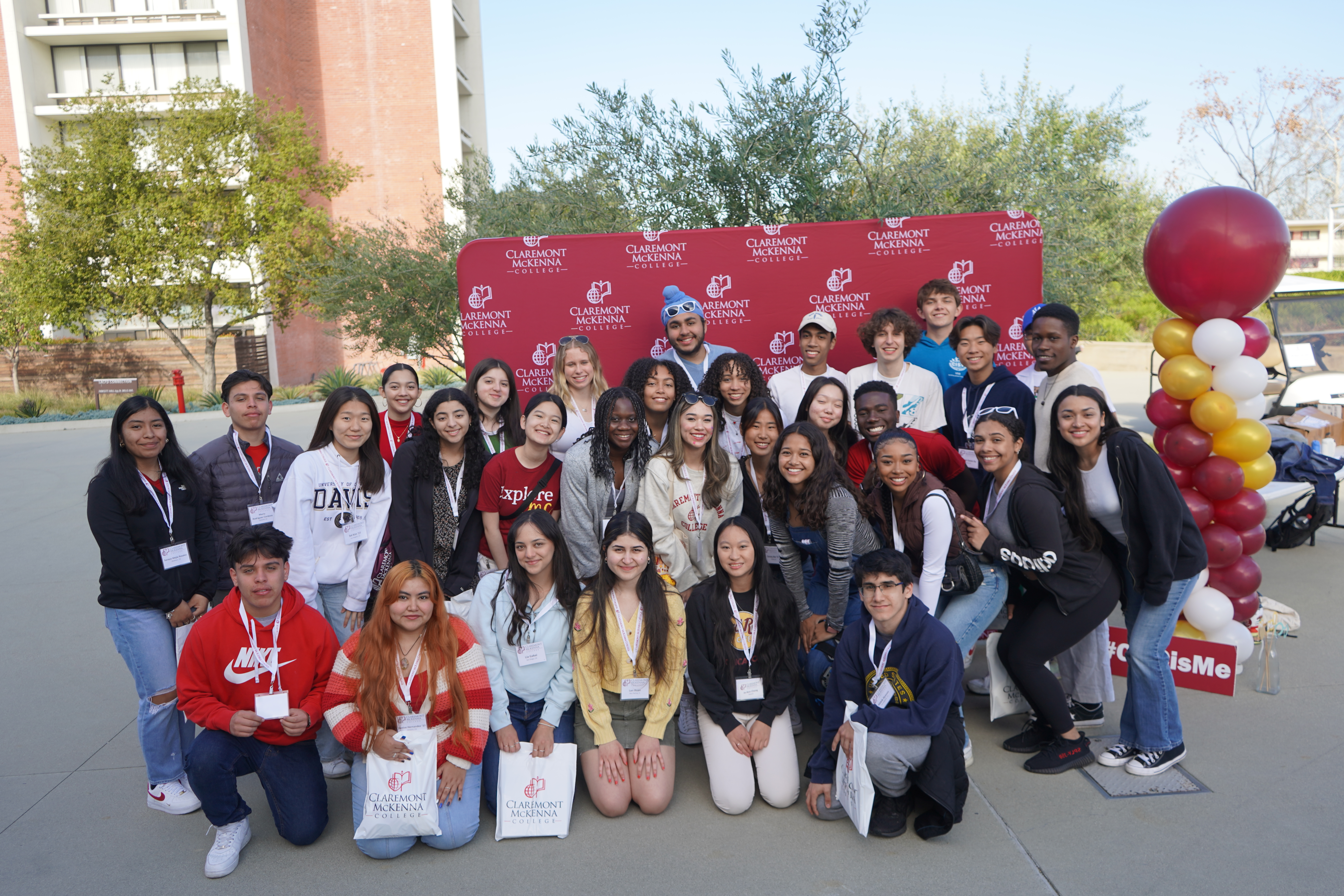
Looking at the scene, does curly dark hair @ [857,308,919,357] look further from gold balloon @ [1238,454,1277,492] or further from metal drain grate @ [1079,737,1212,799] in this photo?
metal drain grate @ [1079,737,1212,799]

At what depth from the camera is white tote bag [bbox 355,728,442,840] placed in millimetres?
3254

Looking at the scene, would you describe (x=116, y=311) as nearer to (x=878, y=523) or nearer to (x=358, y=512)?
(x=358, y=512)

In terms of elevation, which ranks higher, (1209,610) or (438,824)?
(1209,610)

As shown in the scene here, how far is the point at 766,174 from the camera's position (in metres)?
7.46

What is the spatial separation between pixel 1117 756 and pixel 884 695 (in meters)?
1.23

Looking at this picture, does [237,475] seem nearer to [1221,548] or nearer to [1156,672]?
[1156,672]

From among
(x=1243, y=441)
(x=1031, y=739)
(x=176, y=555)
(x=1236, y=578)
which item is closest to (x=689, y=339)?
(x=1031, y=739)

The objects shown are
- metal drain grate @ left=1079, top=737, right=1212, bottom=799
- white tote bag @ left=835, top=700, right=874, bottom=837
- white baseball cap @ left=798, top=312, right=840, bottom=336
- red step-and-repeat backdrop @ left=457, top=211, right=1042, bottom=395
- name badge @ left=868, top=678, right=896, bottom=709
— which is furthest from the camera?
red step-and-repeat backdrop @ left=457, top=211, right=1042, bottom=395

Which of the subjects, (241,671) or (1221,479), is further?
(1221,479)

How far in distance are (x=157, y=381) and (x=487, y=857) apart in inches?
1105

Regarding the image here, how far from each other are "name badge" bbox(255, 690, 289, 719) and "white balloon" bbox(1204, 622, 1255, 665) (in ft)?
14.8

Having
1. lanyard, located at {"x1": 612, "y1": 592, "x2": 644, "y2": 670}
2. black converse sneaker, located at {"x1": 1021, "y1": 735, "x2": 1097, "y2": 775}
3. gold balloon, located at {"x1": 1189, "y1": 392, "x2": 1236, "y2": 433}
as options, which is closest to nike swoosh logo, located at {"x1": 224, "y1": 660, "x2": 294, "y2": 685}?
lanyard, located at {"x1": 612, "y1": 592, "x2": 644, "y2": 670}

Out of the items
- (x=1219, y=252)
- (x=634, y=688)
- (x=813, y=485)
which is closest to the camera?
(x=634, y=688)

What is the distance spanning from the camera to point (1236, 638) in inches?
180
